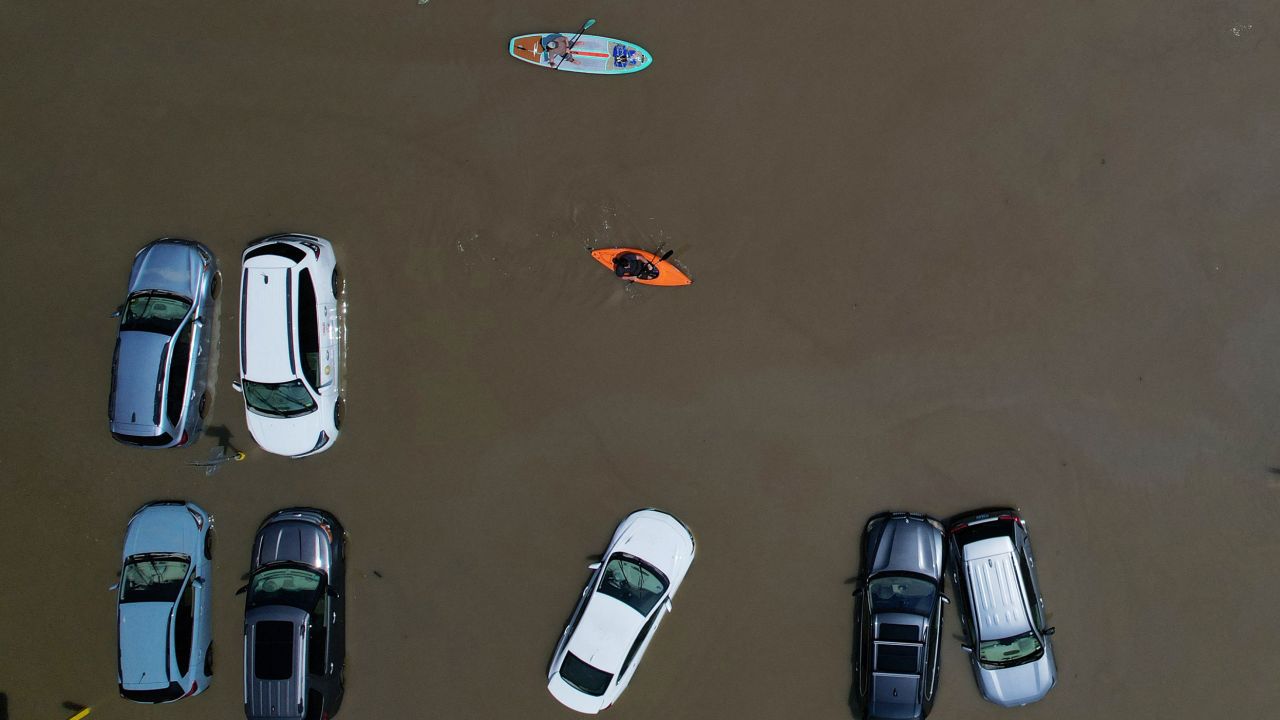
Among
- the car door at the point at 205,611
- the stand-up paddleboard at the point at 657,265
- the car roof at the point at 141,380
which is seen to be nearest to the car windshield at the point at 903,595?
the stand-up paddleboard at the point at 657,265

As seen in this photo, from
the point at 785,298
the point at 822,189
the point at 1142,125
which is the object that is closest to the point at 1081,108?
the point at 1142,125

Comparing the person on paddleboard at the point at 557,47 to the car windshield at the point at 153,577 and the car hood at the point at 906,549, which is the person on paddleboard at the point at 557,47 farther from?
the car windshield at the point at 153,577

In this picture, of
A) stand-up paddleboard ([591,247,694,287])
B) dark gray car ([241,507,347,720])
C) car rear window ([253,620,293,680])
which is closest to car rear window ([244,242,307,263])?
dark gray car ([241,507,347,720])

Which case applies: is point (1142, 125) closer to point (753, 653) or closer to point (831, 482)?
point (831, 482)

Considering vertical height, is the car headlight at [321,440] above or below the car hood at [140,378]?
below

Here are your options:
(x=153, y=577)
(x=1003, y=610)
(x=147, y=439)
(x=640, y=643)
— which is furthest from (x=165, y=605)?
(x=1003, y=610)

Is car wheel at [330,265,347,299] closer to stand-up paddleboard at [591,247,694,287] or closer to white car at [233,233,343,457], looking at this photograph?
white car at [233,233,343,457]
